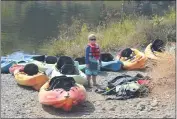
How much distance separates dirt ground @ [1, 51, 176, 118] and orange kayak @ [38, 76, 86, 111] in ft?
0.51

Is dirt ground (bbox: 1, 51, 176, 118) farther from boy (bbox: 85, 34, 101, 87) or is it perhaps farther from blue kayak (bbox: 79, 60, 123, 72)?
blue kayak (bbox: 79, 60, 123, 72)

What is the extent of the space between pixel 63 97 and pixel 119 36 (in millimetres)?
10148

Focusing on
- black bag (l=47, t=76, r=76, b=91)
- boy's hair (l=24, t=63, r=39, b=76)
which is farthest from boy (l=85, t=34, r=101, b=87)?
boy's hair (l=24, t=63, r=39, b=76)

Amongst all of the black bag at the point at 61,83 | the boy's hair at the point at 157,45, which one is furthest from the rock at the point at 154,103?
the boy's hair at the point at 157,45

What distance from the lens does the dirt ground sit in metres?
7.44

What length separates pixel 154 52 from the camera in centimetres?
1348

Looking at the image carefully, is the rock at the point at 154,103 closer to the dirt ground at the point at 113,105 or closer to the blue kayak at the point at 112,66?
the dirt ground at the point at 113,105

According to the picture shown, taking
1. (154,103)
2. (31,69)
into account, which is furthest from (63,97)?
(31,69)

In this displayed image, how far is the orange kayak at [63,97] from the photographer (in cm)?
777

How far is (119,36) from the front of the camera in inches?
696

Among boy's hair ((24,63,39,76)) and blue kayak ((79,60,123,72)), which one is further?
blue kayak ((79,60,123,72))

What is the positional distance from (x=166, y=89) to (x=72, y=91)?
1.95 m

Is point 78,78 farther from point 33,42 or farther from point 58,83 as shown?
point 33,42

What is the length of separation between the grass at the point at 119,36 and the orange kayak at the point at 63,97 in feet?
24.4
